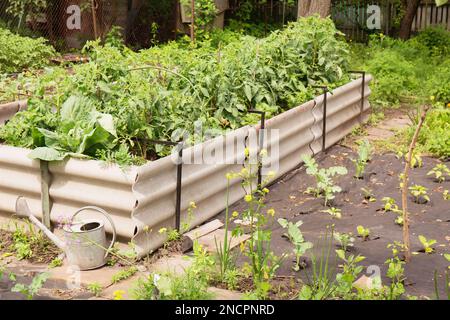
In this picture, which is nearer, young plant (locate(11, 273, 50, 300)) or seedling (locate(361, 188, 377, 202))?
young plant (locate(11, 273, 50, 300))

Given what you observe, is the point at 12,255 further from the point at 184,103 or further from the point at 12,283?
the point at 184,103

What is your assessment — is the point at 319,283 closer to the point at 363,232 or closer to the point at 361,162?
the point at 363,232

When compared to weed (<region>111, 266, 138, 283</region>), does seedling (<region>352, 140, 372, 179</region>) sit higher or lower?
higher

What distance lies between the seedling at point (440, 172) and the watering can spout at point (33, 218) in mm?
4080

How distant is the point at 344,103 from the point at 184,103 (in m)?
3.18

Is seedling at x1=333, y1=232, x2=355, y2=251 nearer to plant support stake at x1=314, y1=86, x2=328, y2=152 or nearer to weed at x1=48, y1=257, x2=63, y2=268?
weed at x1=48, y1=257, x2=63, y2=268

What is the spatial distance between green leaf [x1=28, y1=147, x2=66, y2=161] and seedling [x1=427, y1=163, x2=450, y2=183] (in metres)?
3.96

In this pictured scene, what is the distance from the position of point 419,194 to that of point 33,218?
3709 mm

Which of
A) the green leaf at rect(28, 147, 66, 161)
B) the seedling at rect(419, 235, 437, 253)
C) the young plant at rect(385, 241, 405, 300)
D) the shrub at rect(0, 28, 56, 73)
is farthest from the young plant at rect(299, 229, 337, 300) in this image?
the shrub at rect(0, 28, 56, 73)

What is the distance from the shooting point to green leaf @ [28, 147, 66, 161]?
21.1 feet

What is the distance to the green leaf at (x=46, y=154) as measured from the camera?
6.43 metres

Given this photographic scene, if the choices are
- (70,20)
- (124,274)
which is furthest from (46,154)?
(70,20)

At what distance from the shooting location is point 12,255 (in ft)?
20.6

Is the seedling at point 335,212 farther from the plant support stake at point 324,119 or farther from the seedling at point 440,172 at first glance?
the plant support stake at point 324,119
